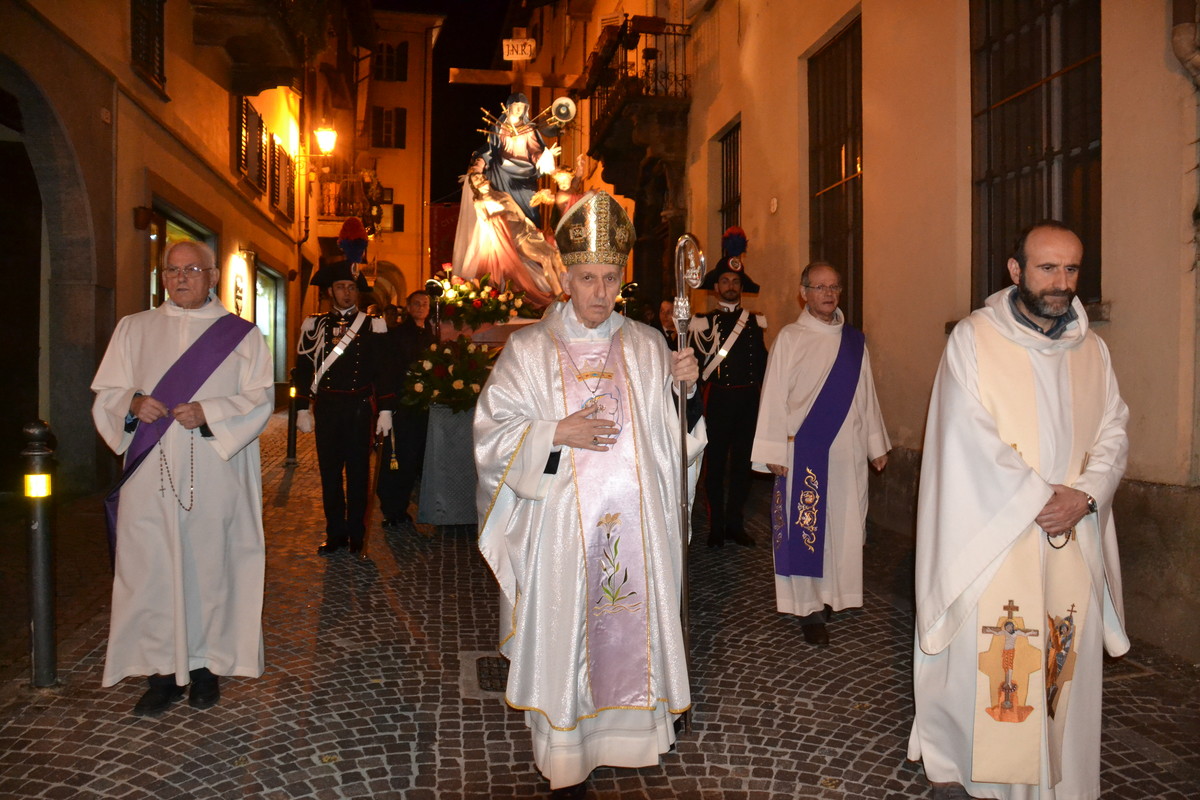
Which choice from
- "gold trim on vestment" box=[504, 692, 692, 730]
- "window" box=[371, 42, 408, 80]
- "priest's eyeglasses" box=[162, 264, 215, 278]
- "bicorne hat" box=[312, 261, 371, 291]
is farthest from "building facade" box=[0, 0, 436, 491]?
"window" box=[371, 42, 408, 80]

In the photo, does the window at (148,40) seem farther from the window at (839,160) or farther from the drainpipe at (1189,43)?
the drainpipe at (1189,43)

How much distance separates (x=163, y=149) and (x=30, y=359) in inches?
137

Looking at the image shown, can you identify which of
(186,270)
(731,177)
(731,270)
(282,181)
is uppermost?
(282,181)

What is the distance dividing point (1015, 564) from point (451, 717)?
2.42 metres

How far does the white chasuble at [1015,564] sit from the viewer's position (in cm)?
303

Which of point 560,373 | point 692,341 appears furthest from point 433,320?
point 560,373

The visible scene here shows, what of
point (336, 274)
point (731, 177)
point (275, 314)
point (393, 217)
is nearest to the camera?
point (336, 274)

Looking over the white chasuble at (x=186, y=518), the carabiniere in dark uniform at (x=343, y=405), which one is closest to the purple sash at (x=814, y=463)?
the white chasuble at (x=186, y=518)

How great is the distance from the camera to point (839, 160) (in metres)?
9.50

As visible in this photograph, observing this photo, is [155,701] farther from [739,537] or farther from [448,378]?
[739,537]

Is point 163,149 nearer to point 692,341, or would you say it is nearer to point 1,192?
point 1,192

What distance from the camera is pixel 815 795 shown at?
10.9ft

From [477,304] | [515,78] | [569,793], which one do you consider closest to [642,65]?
[515,78]

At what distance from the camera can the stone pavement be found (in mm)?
3400
